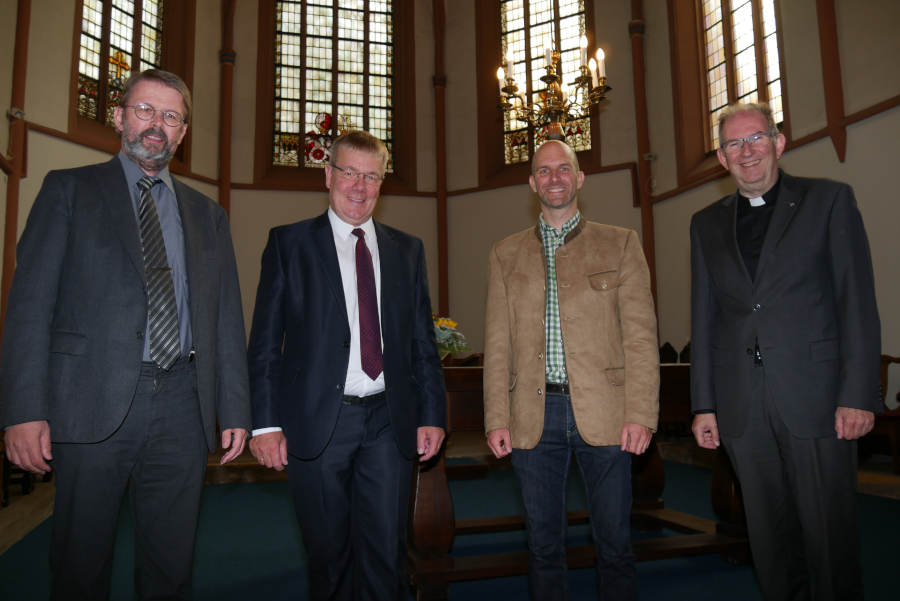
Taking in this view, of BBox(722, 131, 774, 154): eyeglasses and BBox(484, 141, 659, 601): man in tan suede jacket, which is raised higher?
BBox(722, 131, 774, 154): eyeglasses

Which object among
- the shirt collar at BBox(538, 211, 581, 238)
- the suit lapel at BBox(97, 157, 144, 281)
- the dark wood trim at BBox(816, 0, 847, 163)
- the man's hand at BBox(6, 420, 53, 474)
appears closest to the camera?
the man's hand at BBox(6, 420, 53, 474)

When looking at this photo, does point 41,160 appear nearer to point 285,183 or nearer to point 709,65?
point 285,183

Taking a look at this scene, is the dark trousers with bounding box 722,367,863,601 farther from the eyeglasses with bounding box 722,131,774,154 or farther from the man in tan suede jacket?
the eyeglasses with bounding box 722,131,774,154

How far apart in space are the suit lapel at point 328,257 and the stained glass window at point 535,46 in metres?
8.15

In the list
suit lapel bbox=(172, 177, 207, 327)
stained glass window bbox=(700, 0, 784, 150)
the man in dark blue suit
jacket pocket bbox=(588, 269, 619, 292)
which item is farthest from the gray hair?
stained glass window bbox=(700, 0, 784, 150)

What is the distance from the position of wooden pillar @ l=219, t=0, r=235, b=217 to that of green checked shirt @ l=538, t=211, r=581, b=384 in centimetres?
795

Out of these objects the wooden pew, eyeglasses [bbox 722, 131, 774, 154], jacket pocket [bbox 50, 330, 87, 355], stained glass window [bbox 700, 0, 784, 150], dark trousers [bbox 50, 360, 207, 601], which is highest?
stained glass window [bbox 700, 0, 784, 150]

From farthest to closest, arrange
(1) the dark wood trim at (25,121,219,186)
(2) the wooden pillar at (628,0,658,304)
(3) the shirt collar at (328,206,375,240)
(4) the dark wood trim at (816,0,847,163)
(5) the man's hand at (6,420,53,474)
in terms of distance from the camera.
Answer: (2) the wooden pillar at (628,0,658,304) → (1) the dark wood trim at (25,121,219,186) → (4) the dark wood trim at (816,0,847,163) → (3) the shirt collar at (328,206,375,240) → (5) the man's hand at (6,420,53,474)

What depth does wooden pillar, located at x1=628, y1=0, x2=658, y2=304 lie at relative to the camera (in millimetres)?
8609

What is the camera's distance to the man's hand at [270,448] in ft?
5.75

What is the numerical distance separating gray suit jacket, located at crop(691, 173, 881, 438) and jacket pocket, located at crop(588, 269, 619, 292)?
1.09 feet

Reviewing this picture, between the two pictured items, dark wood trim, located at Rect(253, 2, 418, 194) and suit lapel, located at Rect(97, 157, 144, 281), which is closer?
suit lapel, located at Rect(97, 157, 144, 281)

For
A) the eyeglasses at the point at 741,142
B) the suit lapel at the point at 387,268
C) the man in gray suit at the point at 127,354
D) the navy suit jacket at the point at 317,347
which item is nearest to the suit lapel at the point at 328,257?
the navy suit jacket at the point at 317,347

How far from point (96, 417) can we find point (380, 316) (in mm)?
792
